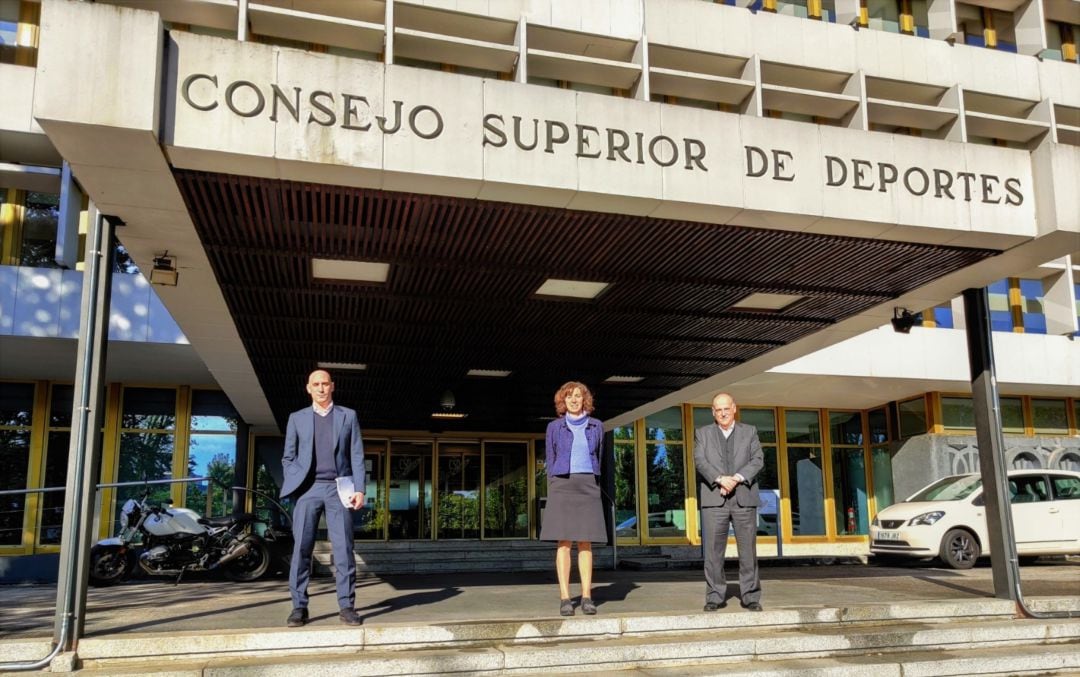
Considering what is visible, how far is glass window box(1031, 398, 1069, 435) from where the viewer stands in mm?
23062

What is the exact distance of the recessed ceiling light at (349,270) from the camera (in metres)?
8.43

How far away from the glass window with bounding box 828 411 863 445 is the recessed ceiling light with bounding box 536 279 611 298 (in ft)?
52.6

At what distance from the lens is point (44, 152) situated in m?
16.2

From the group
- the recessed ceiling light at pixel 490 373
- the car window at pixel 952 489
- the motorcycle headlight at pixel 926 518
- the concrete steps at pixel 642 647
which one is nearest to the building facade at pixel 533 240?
the recessed ceiling light at pixel 490 373

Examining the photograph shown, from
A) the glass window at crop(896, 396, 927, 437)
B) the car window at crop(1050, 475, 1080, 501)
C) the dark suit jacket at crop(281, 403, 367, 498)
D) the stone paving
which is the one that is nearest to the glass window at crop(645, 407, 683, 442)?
the glass window at crop(896, 396, 927, 437)

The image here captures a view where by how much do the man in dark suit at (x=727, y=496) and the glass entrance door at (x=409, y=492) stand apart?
13.7 metres

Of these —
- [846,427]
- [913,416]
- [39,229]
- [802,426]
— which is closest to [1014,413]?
[913,416]

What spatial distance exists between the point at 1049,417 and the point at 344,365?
1850 centimetres

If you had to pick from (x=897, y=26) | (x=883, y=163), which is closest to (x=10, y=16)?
(x=883, y=163)

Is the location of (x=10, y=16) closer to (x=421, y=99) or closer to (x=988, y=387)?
(x=421, y=99)

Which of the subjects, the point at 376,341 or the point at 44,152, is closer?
the point at 376,341

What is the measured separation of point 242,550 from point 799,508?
49.8 ft

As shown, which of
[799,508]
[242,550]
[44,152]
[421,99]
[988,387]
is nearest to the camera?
[421,99]

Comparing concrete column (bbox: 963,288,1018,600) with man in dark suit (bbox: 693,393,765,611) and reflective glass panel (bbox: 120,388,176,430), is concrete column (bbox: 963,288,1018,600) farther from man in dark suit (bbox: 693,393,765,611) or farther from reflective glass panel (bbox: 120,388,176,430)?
reflective glass panel (bbox: 120,388,176,430)
